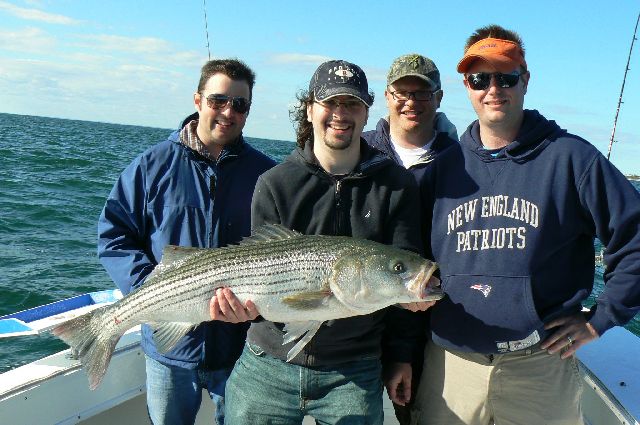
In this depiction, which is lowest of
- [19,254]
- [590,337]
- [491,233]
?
[19,254]

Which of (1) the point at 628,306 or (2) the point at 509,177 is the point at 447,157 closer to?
(2) the point at 509,177

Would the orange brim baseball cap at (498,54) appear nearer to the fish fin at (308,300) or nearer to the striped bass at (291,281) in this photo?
the striped bass at (291,281)

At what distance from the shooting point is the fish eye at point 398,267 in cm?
380

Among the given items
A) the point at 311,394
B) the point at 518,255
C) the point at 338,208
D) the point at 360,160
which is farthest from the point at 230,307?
the point at 518,255

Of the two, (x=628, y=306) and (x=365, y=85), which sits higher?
(x=365, y=85)

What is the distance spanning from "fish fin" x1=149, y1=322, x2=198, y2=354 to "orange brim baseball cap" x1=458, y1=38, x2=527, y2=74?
9.50 feet

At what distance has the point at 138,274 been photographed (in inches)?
183

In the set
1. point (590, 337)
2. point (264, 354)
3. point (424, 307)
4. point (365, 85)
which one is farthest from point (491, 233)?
point (264, 354)

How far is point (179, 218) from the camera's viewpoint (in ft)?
15.5

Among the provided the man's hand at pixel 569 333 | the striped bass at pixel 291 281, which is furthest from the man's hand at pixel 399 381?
the man's hand at pixel 569 333

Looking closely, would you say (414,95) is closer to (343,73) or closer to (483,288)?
(343,73)

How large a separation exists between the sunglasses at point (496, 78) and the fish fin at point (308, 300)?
1931 mm

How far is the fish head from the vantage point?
12.4ft

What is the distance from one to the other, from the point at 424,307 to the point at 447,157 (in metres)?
1.27
